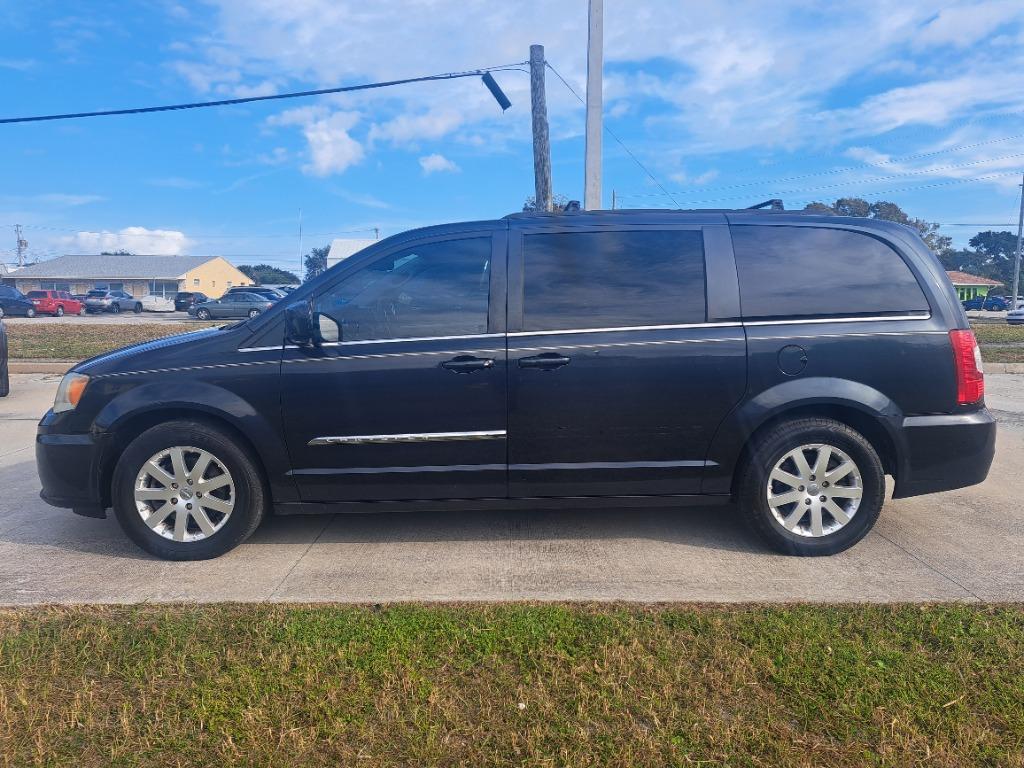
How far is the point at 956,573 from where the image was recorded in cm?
362

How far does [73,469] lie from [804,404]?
4.00 metres

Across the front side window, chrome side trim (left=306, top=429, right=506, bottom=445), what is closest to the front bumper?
chrome side trim (left=306, top=429, right=506, bottom=445)

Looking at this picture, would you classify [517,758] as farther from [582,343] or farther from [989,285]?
[989,285]

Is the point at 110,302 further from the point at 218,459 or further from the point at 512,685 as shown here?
the point at 512,685

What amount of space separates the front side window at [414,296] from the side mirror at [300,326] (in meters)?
0.07

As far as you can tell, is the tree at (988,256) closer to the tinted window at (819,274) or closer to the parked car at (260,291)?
the parked car at (260,291)

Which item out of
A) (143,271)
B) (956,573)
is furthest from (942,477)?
(143,271)

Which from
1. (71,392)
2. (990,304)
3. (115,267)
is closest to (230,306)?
(71,392)

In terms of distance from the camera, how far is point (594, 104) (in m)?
9.84

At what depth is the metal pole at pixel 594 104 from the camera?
383 inches

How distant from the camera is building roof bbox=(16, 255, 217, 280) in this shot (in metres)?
68.5

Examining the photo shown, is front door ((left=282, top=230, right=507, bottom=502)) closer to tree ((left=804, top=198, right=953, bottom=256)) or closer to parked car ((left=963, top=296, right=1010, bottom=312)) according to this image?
tree ((left=804, top=198, right=953, bottom=256))

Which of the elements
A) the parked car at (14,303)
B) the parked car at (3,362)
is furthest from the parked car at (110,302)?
the parked car at (3,362)

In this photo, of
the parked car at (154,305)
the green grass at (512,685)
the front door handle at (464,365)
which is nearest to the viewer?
the green grass at (512,685)
